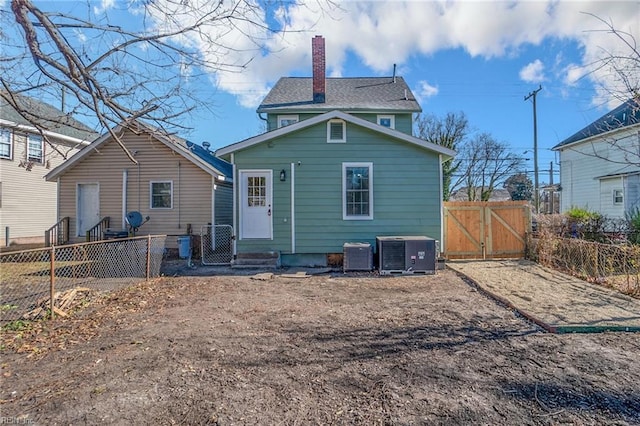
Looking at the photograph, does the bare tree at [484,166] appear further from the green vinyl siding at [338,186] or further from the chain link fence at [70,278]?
the chain link fence at [70,278]

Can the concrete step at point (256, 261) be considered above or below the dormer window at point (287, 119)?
below

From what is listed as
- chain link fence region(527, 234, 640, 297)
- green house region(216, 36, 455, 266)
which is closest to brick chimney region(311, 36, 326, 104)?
green house region(216, 36, 455, 266)

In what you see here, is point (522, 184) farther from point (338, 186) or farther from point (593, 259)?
point (338, 186)

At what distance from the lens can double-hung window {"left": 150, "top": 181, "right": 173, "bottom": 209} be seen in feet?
38.6

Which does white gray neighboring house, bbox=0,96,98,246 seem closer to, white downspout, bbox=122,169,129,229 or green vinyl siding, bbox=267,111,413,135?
white downspout, bbox=122,169,129,229

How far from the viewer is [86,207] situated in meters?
12.2

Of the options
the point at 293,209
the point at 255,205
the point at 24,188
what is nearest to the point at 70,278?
the point at 255,205

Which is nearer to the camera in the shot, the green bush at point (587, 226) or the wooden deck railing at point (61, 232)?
the green bush at point (587, 226)

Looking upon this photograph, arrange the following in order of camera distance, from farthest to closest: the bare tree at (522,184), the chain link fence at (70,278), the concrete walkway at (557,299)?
the bare tree at (522,184), the chain link fence at (70,278), the concrete walkway at (557,299)

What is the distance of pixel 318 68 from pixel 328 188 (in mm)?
8209

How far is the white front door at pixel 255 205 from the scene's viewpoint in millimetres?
9133

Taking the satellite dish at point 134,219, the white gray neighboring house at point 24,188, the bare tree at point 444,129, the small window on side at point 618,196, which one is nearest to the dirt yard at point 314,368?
the satellite dish at point 134,219

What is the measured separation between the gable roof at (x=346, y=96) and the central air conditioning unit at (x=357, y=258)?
8.08 m

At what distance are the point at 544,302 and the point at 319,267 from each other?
518 cm
